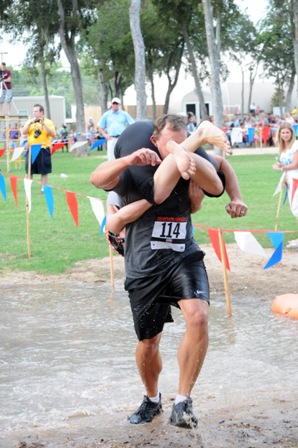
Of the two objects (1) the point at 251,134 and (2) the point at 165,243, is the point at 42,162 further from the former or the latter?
(1) the point at 251,134

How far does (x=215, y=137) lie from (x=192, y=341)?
1.19 metres

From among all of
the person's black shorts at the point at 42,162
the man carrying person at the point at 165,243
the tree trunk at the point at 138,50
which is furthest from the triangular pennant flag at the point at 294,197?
the tree trunk at the point at 138,50

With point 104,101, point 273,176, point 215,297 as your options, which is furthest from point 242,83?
point 215,297

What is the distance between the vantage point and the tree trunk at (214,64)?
105 ft

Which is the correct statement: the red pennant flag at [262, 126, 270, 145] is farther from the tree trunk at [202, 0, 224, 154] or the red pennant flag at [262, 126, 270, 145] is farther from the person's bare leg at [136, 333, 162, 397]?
the person's bare leg at [136, 333, 162, 397]

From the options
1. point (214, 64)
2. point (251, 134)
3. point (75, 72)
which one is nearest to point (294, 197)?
point (214, 64)

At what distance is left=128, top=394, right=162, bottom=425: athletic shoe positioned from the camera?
510 cm

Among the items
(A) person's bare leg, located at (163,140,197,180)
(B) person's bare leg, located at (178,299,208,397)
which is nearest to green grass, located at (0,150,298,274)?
(B) person's bare leg, located at (178,299,208,397)

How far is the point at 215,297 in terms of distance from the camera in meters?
9.01

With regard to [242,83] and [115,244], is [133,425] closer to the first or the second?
[115,244]

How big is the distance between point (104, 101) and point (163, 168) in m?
49.9

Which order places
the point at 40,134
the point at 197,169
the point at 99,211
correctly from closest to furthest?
the point at 197,169 < the point at 99,211 < the point at 40,134

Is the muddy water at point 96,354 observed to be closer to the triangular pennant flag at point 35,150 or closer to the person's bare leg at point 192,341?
the person's bare leg at point 192,341

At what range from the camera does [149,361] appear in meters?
5.11
